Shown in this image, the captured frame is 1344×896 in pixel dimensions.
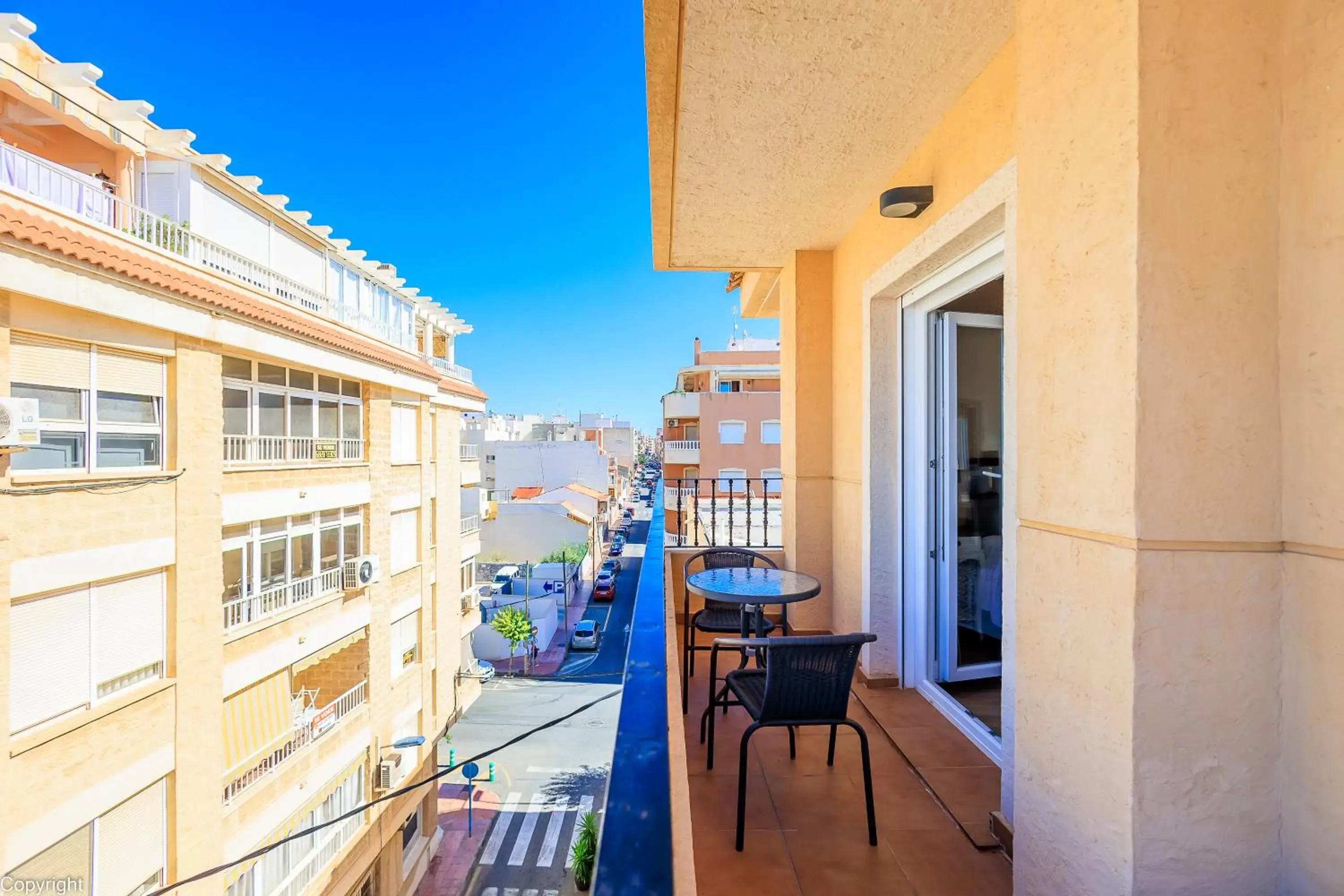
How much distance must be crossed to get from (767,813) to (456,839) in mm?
14272

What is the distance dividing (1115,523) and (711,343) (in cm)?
2934

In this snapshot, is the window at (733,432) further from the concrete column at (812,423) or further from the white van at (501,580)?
the concrete column at (812,423)

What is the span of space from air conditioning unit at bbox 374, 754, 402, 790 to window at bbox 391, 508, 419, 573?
414 cm

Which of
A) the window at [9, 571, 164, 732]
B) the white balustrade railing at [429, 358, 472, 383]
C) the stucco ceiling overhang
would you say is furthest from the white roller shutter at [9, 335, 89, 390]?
the white balustrade railing at [429, 358, 472, 383]

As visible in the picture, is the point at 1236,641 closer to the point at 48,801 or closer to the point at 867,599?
the point at 867,599

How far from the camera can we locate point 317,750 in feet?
32.9

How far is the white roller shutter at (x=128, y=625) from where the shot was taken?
6656 millimetres

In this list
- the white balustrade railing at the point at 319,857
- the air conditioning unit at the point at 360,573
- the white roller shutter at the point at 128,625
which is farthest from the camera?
the air conditioning unit at the point at 360,573

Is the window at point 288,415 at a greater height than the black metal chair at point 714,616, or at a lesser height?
greater

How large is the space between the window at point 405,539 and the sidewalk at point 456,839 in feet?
19.5

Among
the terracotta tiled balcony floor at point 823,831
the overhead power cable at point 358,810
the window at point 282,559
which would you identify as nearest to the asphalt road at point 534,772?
the overhead power cable at point 358,810

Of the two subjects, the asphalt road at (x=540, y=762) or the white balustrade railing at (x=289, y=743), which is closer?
the white balustrade railing at (x=289, y=743)

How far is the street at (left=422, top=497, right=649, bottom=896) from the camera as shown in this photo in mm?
10750

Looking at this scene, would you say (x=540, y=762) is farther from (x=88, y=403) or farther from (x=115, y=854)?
(x=88, y=403)
